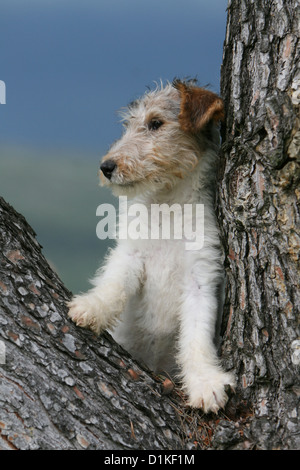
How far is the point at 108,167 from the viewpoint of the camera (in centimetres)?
475

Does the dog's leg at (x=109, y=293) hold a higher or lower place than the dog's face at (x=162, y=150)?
lower

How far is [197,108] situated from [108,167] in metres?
0.89

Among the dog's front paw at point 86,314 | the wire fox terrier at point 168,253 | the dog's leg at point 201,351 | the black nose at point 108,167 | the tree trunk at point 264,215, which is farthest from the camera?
the black nose at point 108,167

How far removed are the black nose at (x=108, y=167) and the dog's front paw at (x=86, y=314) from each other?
111 centimetres

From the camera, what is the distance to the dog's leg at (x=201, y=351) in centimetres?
420

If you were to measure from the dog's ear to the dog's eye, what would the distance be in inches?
12.1

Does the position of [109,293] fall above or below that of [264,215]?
below

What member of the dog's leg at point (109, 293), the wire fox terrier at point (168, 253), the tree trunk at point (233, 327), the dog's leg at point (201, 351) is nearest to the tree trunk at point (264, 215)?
the tree trunk at point (233, 327)

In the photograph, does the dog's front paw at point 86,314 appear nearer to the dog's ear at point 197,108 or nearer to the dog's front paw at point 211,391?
the dog's front paw at point 211,391

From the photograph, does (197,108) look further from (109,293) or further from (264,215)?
(109,293)

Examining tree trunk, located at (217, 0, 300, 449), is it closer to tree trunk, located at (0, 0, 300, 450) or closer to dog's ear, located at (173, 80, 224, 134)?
tree trunk, located at (0, 0, 300, 450)

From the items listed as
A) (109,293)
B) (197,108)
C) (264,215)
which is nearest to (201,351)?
(109,293)

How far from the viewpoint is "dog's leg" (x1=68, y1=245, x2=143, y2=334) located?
4145 mm
